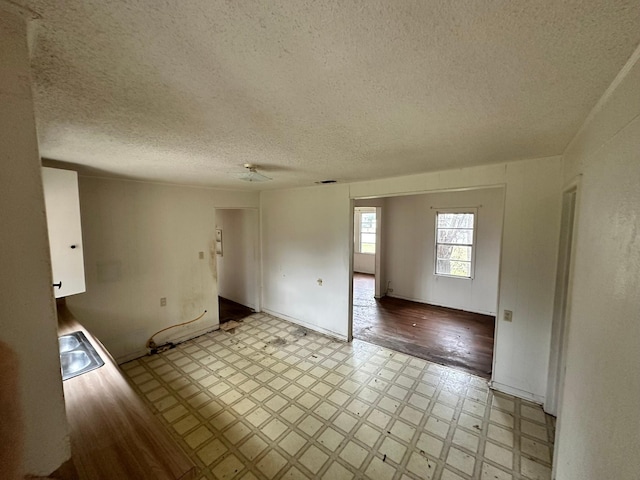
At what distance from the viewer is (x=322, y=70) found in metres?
0.96

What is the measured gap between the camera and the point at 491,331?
412cm

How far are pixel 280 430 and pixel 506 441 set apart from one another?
1.87 metres

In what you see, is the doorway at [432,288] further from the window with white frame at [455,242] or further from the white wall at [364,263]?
the white wall at [364,263]

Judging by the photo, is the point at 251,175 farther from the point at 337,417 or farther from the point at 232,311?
the point at 232,311

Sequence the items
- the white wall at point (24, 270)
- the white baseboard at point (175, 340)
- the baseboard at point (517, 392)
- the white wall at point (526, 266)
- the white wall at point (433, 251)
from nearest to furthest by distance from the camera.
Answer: the white wall at point (24, 270)
the white wall at point (526, 266)
the baseboard at point (517, 392)
the white baseboard at point (175, 340)
the white wall at point (433, 251)

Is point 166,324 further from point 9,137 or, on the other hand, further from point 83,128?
point 9,137

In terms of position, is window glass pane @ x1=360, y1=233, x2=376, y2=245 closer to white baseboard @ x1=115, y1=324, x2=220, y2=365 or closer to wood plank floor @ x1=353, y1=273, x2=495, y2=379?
wood plank floor @ x1=353, y1=273, x2=495, y2=379

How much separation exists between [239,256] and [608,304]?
17.2ft

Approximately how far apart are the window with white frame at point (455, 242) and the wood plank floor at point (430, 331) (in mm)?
807

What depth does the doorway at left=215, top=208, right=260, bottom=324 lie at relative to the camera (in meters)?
5.02

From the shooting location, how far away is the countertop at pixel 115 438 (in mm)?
1079

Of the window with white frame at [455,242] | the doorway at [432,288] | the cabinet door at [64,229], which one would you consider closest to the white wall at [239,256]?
the doorway at [432,288]

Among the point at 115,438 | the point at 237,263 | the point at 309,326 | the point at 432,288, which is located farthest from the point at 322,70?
the point at 432,288

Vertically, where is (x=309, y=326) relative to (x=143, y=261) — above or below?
below
